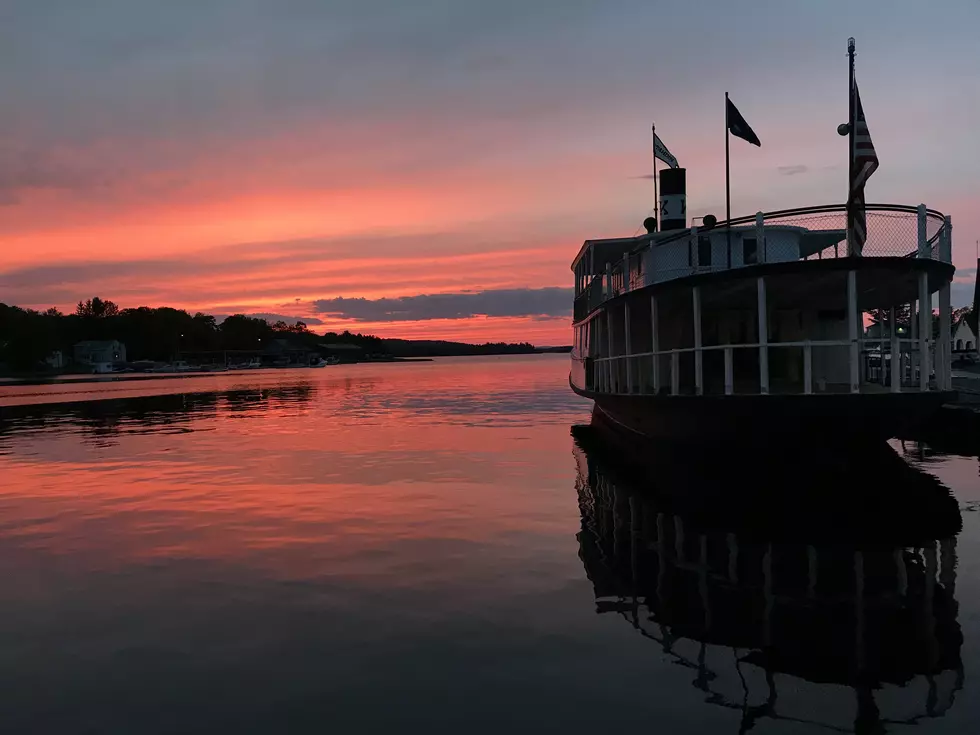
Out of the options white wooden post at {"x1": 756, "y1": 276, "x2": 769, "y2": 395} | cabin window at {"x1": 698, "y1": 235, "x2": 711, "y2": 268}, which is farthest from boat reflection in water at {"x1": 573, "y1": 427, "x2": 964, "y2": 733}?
cabin window at {"x1": 698, "y1": 235, "x2": 711, "y2": 268}

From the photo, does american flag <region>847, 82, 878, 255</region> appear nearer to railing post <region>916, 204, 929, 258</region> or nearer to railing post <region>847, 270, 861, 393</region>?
railing post <region>916, 204, 929, 258</region>

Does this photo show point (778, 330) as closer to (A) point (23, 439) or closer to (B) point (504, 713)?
(B) point (504, 713)

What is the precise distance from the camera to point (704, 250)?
70.3 feet

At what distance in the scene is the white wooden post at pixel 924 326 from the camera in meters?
15.0

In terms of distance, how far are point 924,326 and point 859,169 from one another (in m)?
4.35

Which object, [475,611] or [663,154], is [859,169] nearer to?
[663,154]

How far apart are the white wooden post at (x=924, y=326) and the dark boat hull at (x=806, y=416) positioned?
460 millimetres

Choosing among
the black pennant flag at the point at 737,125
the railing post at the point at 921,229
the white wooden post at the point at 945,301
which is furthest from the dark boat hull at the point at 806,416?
the black pennant flag at the point at 737,125

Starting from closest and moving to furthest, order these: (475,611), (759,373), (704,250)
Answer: (475,611) → (759,373) → (704,250)

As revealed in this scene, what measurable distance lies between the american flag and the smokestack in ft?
31.7

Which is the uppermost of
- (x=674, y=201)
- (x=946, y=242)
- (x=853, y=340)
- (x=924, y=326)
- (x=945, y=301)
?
(x=674, y=201)

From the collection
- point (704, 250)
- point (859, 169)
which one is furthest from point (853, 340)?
point (704, 250)

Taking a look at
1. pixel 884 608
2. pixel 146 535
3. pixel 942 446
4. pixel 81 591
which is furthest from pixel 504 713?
pixel 942 446

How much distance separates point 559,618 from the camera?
8.60m
